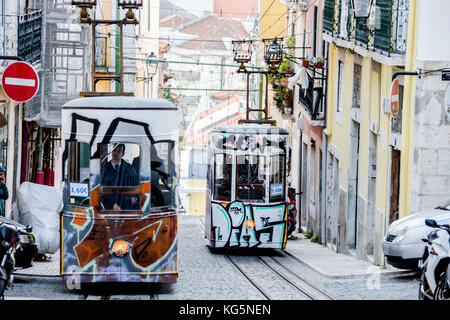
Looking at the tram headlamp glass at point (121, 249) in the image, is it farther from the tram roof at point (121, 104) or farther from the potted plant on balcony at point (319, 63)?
the potted plant on balcony at point (319, 63)

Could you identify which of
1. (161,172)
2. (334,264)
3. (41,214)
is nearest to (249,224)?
(334,264)

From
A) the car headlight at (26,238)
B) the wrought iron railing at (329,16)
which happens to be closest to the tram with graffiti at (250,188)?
the wrought iron railing at (329,16)

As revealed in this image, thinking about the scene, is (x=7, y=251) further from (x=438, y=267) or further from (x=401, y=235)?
(x=401, y=235)

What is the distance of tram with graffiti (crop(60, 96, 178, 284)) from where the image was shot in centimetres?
1268

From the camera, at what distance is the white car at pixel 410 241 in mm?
13500

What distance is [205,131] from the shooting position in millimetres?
68438

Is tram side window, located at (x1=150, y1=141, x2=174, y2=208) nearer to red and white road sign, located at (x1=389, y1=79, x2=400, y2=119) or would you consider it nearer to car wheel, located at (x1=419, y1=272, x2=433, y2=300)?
car wheel, located at (x1=419, y1=272, x2=433, y2=300)

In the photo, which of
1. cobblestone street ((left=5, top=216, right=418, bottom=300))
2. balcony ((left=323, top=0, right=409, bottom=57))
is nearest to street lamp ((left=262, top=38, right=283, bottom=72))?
balcony ((left=323, top=0, right=409, bottom=57))

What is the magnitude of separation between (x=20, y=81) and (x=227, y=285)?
4.98m

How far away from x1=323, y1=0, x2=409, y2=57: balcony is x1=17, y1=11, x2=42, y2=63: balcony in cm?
733

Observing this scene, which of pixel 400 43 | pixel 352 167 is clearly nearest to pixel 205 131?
pixel 352 167

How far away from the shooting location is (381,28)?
1792 cm
